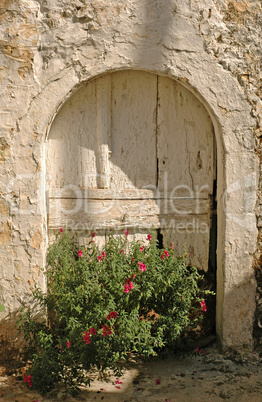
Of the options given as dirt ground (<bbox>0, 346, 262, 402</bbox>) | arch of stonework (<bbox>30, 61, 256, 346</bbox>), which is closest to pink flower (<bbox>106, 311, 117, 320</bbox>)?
dirt ground (<bbox>0, 346, 262, 402</bbox>)

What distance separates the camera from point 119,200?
11.2ft

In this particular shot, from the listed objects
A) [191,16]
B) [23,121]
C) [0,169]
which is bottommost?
[0,169]

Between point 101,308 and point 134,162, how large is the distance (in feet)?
4.06

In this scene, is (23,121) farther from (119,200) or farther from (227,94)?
(227,94)

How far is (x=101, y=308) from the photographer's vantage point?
9.49ft

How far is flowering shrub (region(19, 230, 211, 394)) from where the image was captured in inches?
113

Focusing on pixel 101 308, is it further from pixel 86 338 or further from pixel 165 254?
pixel 165 254

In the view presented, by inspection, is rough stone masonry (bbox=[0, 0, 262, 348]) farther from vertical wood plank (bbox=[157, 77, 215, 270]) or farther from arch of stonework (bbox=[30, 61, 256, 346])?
vertical wood plank (bbox=[157, 77, 215, 270])

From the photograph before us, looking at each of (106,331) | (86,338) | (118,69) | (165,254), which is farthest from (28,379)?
(118,69)

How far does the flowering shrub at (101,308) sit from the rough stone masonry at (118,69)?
0.24 meters

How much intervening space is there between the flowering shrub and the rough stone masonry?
0.24 meters

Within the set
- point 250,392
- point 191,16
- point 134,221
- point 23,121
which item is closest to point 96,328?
point 134,221

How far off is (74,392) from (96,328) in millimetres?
459

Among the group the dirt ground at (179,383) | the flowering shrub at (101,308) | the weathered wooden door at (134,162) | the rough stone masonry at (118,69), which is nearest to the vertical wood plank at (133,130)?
the weathered wooden door at (134,162)
